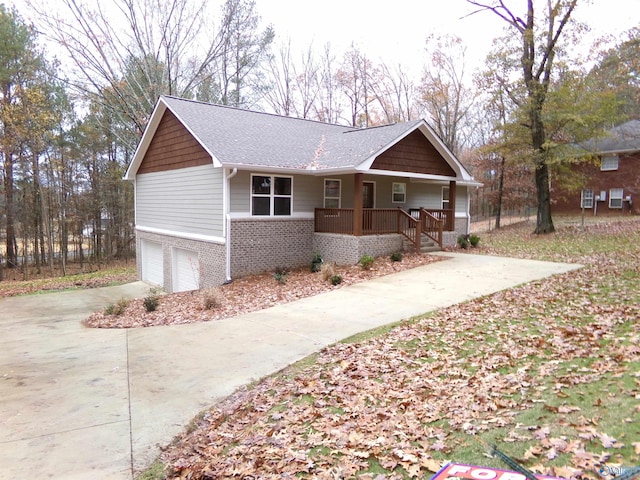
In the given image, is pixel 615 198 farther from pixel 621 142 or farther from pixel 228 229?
pixel 228 229

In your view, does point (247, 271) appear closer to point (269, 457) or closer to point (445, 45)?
point (269, 457)

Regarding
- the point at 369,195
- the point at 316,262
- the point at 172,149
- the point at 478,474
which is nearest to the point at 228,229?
the point at 316,262

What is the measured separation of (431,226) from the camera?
1738 cm

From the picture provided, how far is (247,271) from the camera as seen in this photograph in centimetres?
1455

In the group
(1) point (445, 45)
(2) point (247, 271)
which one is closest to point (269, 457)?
(2) point (247, 271)

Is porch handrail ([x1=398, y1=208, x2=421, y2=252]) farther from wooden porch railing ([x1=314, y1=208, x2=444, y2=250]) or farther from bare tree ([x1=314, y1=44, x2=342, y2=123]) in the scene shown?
bare tree ([x1=314, y1=44, x2=342, y2=123])

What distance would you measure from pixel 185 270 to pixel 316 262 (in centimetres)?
578

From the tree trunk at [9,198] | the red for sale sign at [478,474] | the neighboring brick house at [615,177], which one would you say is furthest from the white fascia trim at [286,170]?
A: the neighboring brick house at [615,177]

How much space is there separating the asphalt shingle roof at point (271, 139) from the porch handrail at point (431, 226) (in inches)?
139

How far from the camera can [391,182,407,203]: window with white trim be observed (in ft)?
62.4

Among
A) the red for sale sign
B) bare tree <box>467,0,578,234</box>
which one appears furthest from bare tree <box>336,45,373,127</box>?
the red for sale sign

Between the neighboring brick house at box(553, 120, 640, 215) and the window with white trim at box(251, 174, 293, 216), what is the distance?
873 inches

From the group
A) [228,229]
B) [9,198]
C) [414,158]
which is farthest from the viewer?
[9,198]

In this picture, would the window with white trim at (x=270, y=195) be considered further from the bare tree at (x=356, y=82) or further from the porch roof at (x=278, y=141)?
the bare tree at (x=356, y=82)
